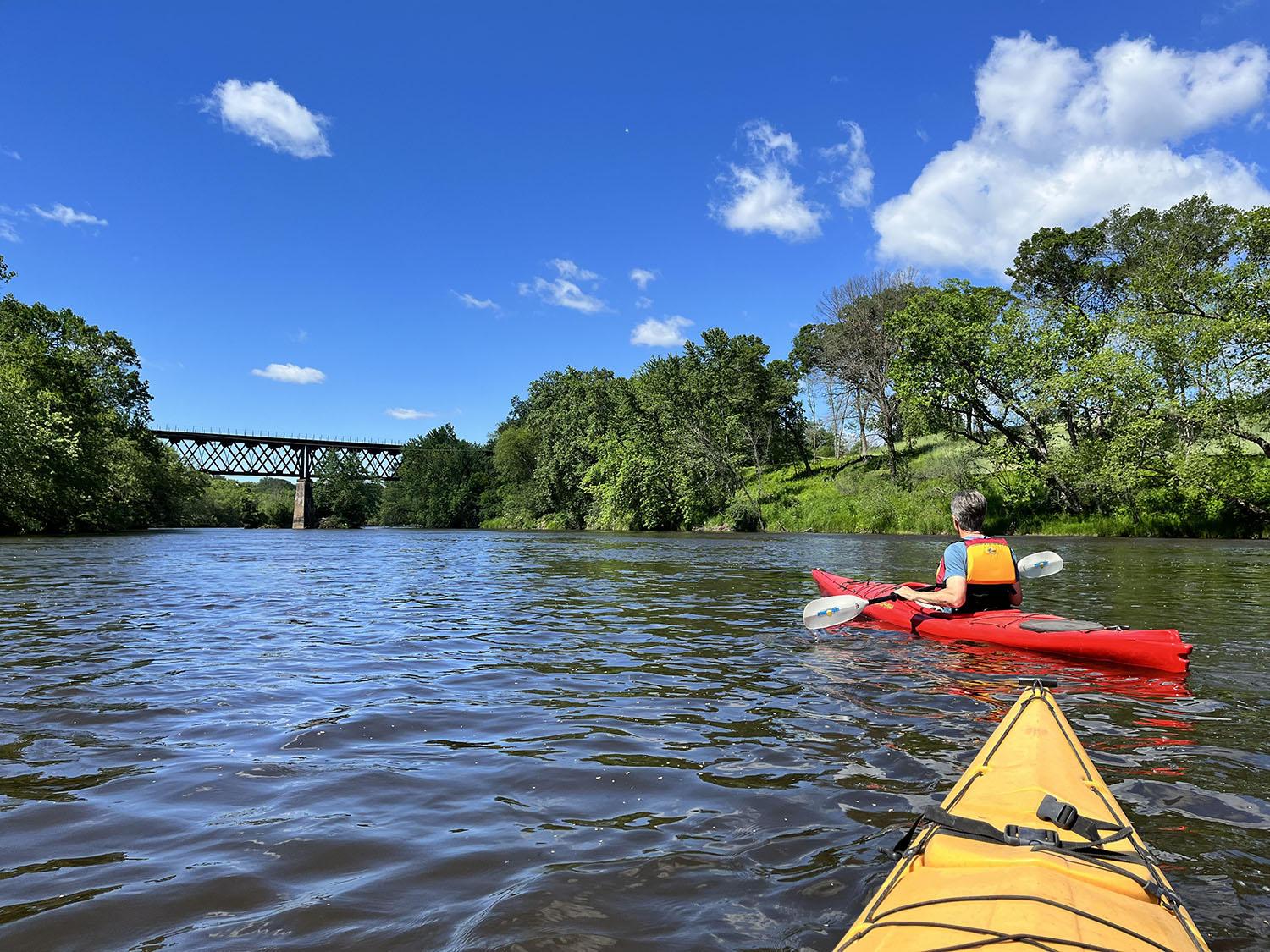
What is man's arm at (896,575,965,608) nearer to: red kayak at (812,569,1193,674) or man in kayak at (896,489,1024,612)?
man in kayak at (896,489,1024,612)

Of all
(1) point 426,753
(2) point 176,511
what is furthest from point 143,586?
(2) point 176,511

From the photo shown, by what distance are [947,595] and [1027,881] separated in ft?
19.2

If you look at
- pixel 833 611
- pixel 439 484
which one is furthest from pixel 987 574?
pixel 439 484

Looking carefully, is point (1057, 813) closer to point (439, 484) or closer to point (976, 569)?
point (976, 569)

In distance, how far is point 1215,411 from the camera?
77.9 ft

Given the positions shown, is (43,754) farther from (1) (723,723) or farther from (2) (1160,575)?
(2) (1160,575)

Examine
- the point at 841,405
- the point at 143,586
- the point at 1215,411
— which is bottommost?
the point at 143,586

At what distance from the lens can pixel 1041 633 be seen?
20.5ft

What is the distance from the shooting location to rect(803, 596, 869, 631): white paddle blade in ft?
23.6

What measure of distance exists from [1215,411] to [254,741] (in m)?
29.5

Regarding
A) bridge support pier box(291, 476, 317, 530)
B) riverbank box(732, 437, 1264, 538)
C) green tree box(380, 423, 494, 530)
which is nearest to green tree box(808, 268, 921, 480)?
riverbank box(732, 437, 1264, 538)

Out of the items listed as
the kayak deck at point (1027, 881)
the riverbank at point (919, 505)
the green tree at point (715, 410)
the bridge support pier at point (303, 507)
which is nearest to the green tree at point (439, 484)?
the bridge support pier at point (303, 507)

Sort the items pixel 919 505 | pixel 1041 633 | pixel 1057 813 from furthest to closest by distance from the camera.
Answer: pixel 919 505 < pixel 1041 633 < pixel 1057 813

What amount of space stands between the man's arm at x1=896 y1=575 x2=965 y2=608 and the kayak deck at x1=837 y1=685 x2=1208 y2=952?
15.6ft
